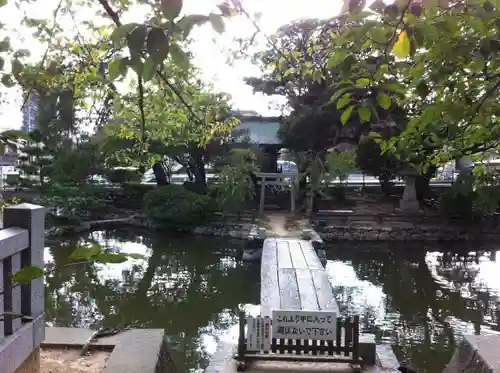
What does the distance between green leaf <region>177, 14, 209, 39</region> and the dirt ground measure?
2.49 m

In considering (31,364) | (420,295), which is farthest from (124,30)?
(420,295)

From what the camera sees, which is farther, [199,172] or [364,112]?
[199,172]

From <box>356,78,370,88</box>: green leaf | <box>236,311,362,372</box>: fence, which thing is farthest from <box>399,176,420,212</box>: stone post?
<box>356,78,370,88</box>: green leaf

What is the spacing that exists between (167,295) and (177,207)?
5.31 meters

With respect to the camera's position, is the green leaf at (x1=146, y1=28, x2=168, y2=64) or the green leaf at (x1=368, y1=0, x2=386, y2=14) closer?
the green leaf at (x1=146, y1=28, x2=168, y2=64)

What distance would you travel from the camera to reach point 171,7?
0.89m

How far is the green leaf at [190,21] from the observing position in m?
1.03

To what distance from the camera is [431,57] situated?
2.32 meters

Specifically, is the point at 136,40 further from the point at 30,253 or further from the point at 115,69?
the point at 30,253

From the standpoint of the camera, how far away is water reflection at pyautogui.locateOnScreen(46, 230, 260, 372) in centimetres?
670

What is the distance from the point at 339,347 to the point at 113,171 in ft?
41.3

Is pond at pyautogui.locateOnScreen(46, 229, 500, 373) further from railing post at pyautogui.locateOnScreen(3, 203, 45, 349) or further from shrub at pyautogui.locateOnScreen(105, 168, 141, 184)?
shrub at pyautogui.locateOnScreen(105, 168, 141, 184)

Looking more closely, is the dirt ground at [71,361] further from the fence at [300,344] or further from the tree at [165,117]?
the tree at [165,117]

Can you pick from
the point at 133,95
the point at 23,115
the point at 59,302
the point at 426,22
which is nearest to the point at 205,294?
the point at 59,302
